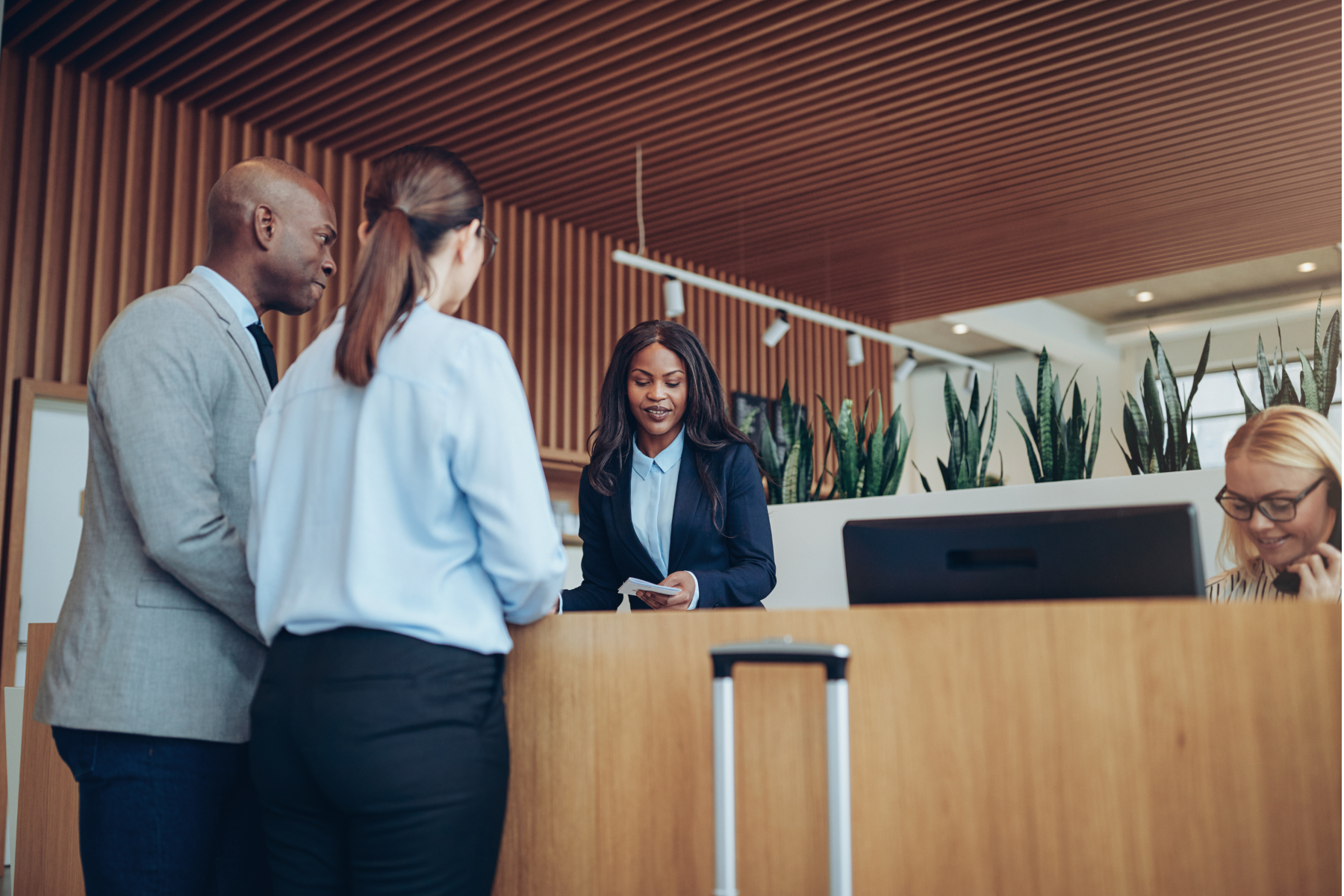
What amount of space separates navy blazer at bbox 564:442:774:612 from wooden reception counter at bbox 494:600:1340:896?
0.83m

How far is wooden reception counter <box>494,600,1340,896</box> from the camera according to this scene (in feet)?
3.04

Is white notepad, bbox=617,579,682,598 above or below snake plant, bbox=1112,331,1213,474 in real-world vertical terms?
below

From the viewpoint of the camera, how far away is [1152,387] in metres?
2.98

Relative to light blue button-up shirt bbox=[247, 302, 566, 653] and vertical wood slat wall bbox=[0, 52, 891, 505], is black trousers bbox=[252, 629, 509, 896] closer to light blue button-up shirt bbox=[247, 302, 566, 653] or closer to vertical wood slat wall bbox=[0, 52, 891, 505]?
light blue button-up shirt bbox=[247, 302, 566, 653]

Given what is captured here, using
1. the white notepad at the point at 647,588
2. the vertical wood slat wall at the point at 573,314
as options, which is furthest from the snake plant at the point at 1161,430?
the vertical wood slat wall at the point at 573,314

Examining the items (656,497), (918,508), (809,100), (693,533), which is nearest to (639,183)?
(809,100)

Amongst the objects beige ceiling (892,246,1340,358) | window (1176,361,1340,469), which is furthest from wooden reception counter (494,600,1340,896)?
window (1176,361,1340,469)

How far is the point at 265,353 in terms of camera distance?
1501 millimetres

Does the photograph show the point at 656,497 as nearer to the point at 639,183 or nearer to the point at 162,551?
the point at 162,551

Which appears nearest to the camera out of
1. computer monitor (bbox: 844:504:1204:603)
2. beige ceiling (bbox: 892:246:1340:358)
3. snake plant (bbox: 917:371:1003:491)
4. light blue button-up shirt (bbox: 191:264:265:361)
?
computer monitor (bbox: 844:504:1204:603)

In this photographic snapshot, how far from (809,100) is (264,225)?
3550 mm

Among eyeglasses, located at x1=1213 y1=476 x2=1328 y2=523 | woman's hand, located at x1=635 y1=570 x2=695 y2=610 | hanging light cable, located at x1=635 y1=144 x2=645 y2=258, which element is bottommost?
woman's hand, located at x1=635 y1=570 x2=695 y2=610

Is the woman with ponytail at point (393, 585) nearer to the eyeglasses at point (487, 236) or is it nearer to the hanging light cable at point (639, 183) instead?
the eyeglasses at point (487, 236)

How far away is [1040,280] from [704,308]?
2.50 metres
